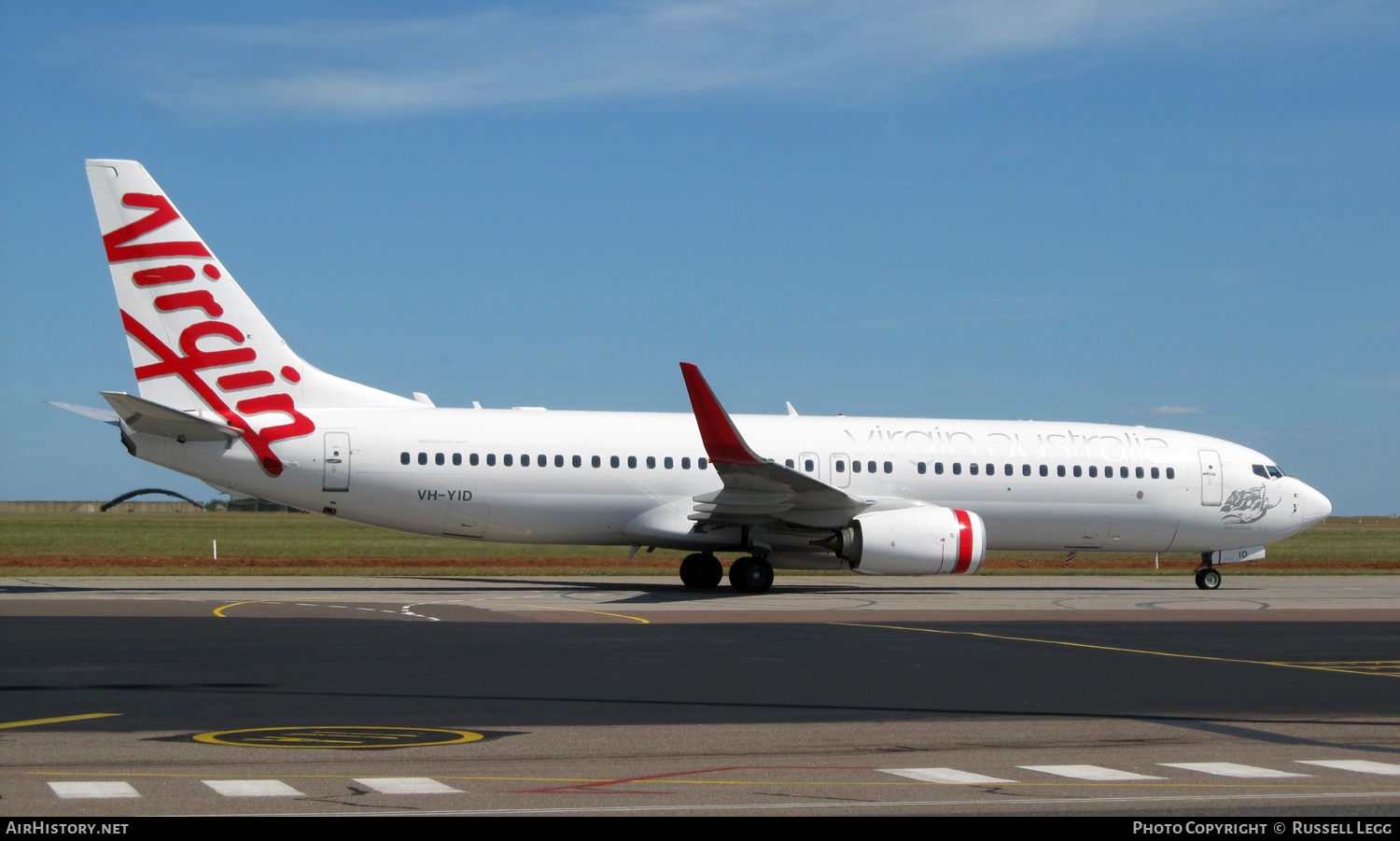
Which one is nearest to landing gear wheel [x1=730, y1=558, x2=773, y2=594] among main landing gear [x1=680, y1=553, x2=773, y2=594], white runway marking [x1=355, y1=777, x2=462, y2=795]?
main landing gear [x1=680, y1=553, x2=773, y2=594]

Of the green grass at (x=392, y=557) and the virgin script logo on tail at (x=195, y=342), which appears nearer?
the virgin script logo on tail at (x=195, y=342)

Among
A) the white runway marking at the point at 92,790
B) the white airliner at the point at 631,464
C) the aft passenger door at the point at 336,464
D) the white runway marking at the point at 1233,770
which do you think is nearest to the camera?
the white runway marking at the point at 92,790

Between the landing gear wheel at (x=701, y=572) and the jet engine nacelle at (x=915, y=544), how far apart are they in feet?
10.6

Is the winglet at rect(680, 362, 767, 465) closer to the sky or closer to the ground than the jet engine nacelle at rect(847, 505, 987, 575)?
closer to the sky

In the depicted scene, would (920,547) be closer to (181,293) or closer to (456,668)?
(456,668)

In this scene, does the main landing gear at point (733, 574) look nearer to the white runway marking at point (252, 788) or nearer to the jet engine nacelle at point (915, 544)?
the jet engine nacelle at point (915, 544)

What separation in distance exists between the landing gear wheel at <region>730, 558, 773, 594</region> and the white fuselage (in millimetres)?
1008

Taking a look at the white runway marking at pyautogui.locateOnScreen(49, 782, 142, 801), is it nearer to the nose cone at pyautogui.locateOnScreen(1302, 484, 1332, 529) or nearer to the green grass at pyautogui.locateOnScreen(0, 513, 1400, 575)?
the green grass at pyautogui.locateOnScreen(0, 513, 1400, 575)

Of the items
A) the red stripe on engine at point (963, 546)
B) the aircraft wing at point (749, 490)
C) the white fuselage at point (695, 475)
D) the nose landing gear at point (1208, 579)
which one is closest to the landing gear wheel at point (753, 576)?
the aircraft wing at point (749, 490)

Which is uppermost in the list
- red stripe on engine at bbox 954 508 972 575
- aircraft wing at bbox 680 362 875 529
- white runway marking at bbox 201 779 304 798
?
aircraft wing at bbox 680 362 875 529

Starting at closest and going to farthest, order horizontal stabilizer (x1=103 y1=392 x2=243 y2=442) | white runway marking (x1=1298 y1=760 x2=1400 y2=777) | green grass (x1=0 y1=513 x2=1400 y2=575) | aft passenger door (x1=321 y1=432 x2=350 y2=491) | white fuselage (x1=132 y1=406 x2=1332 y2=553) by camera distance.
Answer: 1. white runway marking (x1=1298 y1=760 x2=1400 y2=777)
2. horizontal stabilizer (x1=103 y1=392 x2=243 y2=442)
3. aft passenger door (x1=321 y1=432 x2=350 y2=491)
4. white fuselage (x1=132 y1=406 x2=1332 y2=553)
5. green grass (x1=0 y1=513 x2=1400 y2=575)

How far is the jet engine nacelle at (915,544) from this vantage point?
24.2 m

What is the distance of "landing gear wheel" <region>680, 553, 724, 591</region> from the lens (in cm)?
2650

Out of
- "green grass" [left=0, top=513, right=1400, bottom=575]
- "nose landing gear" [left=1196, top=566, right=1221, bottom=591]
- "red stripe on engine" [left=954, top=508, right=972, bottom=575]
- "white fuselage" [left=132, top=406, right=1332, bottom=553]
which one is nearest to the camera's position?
"red stripe on engine" [left=954, top=508, right=972, bottom=575]
